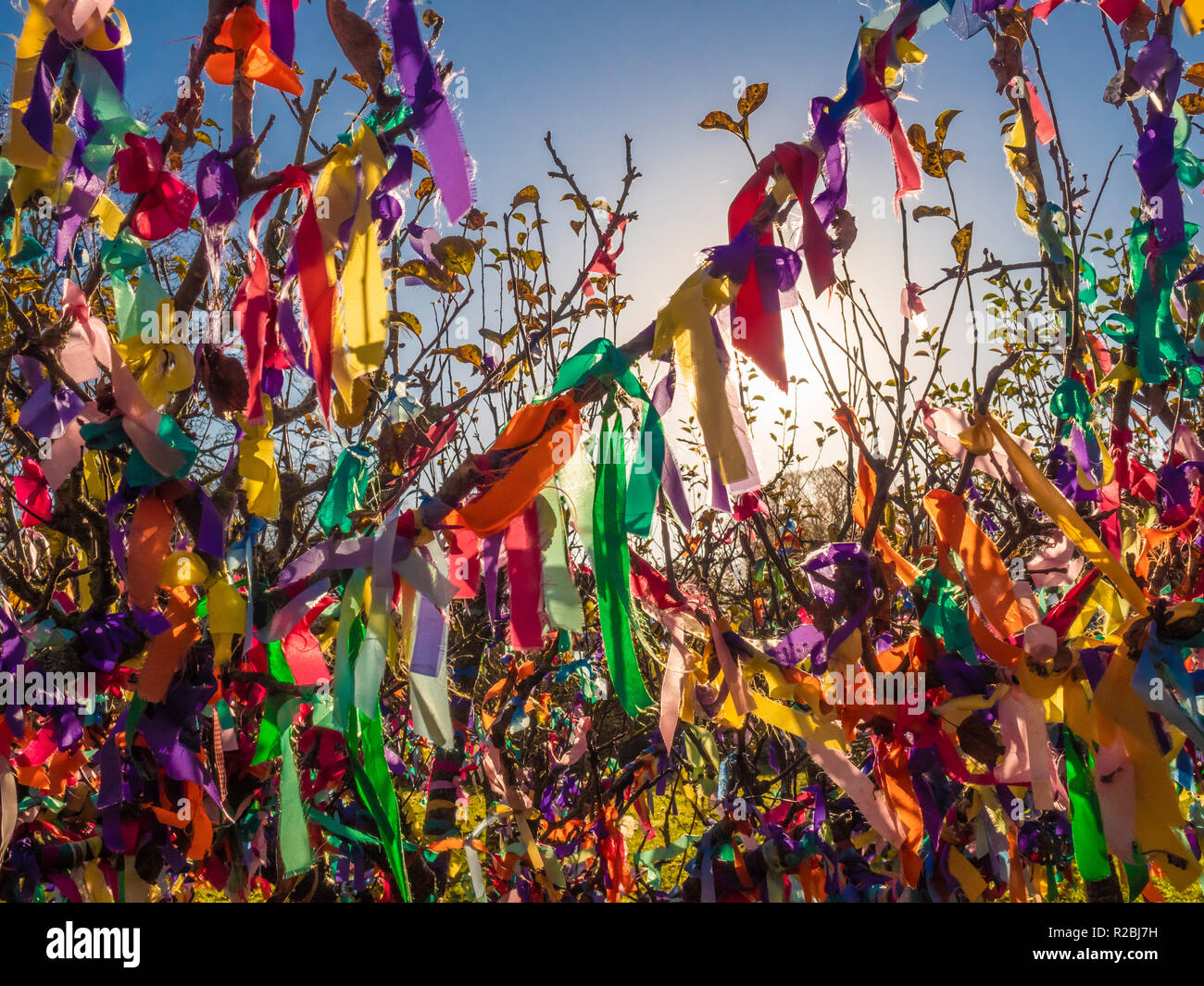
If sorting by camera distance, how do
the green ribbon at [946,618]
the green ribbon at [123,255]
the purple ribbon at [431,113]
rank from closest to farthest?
the purple ribbon at [431,113], the green ribbon at [123,255], the green ribbon at [946,618]

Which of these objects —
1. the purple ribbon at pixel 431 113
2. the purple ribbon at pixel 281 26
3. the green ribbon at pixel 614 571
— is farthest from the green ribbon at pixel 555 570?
the purple ribbon at pixel 281 26

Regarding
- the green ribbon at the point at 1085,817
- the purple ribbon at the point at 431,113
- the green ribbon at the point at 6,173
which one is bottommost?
the green ribbon at the point at 1085,817

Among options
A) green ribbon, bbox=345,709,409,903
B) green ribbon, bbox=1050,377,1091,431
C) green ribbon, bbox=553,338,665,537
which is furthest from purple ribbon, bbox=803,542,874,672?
green ribbon, bbox=345,709,409,903

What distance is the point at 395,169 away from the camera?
3.12 ft

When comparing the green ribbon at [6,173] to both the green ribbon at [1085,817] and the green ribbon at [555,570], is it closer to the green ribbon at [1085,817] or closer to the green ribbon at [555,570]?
the green ribbon at [555,570]

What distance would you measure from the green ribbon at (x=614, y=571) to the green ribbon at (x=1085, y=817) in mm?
615

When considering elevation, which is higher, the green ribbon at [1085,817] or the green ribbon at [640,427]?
the green ribbon at [640,427]

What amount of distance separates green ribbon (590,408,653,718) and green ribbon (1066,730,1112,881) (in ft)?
2.02

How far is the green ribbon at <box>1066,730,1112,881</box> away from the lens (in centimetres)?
106

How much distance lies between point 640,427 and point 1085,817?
32.3 inches

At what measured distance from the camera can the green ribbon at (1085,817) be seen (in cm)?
106
